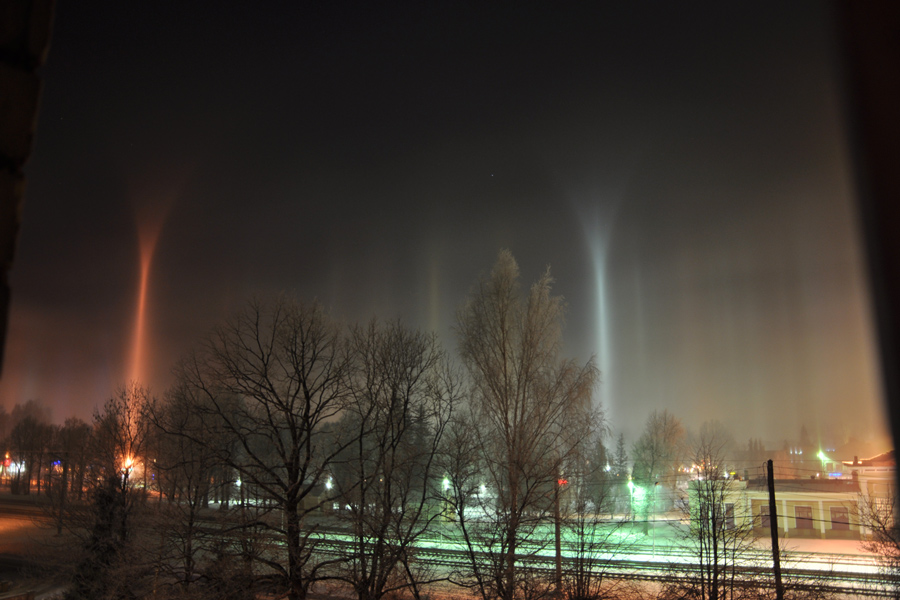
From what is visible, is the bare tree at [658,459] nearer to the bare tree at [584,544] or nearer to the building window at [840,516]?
the building window at [840,516]

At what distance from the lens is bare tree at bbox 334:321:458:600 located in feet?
59.4

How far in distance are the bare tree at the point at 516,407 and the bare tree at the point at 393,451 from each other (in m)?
1.61

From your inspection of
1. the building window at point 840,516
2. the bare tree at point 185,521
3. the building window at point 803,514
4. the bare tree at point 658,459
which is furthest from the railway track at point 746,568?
the bare tree at point 658,459

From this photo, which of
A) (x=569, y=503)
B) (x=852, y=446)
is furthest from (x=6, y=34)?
(x=852, y=446)

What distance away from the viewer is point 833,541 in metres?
30.3

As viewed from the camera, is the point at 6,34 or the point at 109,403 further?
the point at 109,403

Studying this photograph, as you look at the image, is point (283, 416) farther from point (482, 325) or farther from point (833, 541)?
point (833, 541)

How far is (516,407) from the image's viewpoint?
20469 millimetres

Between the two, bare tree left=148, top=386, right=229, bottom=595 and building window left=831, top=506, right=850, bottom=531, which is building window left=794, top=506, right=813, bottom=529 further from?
bare tree left=148, top=386, right=229, bottom=595

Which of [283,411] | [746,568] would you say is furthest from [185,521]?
[746,568]

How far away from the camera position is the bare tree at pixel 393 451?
18.1 m

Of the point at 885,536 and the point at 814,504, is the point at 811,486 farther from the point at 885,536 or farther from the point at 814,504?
the point at 885,536

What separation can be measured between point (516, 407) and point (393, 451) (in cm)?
470

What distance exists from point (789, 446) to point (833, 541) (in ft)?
52.9
